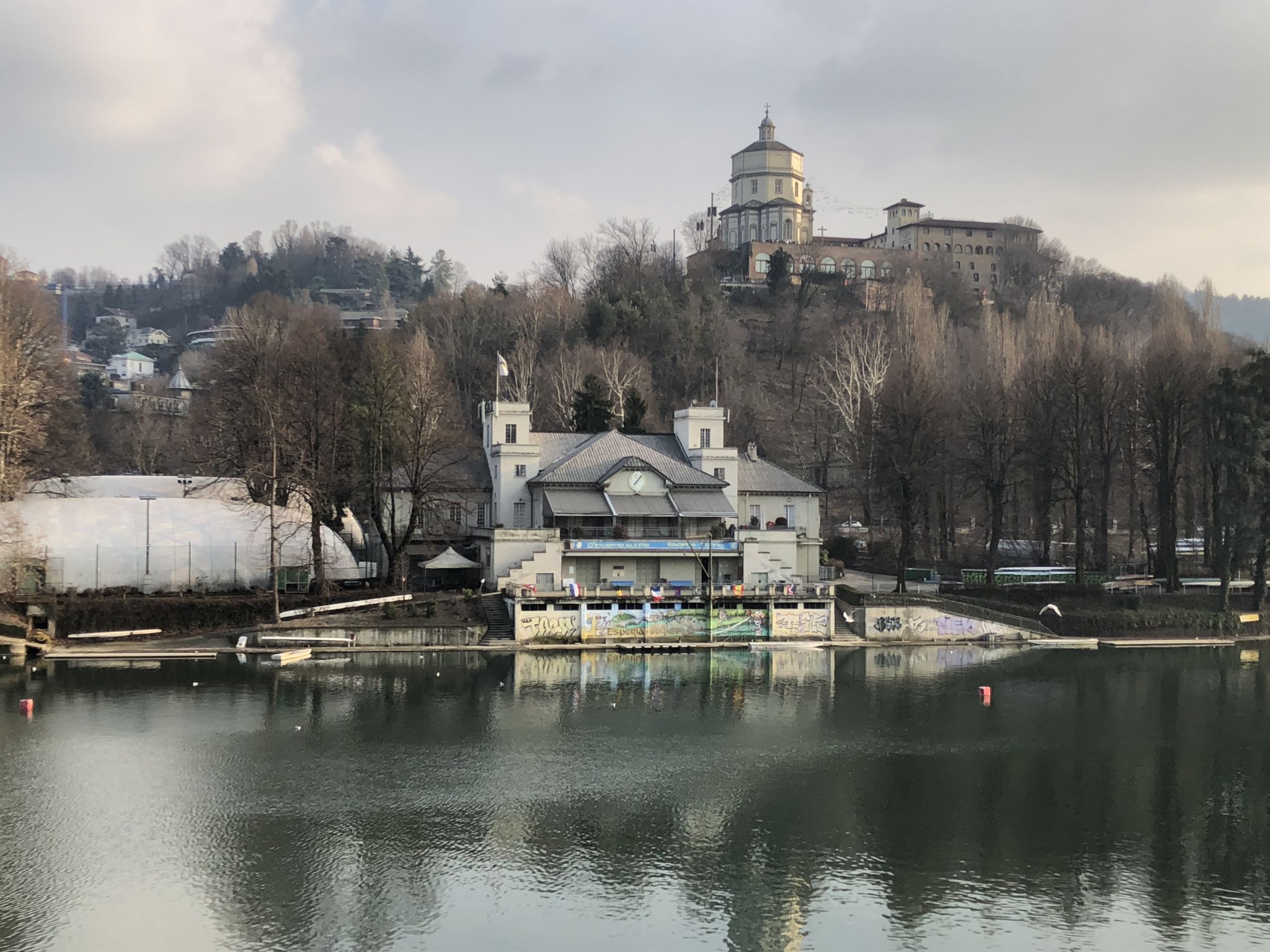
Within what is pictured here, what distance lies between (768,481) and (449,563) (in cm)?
1634

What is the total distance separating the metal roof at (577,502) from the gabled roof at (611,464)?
384mm

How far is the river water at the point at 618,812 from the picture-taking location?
2041cm

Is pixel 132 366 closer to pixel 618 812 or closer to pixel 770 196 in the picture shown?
pixel 770 196

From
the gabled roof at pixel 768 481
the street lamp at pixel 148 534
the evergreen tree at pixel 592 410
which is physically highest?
the evergreen tree at pixel 592 410

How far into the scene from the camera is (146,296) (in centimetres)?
18825

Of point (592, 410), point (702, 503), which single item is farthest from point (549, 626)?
point (592, 410)

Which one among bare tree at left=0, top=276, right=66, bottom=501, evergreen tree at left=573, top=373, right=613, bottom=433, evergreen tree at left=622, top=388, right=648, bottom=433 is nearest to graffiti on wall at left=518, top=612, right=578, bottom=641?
evergreen tree at left=573, top=373, right=613, bottom=433

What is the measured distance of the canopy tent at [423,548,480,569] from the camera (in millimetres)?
50656

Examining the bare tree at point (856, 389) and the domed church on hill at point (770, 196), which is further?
the domed church on hill at point (770, 196)

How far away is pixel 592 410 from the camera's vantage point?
60781 mm

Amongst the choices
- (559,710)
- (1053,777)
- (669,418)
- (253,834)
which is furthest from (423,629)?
(669,418)

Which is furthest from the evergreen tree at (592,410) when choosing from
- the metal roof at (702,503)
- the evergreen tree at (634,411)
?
the metal roof at (702,503)

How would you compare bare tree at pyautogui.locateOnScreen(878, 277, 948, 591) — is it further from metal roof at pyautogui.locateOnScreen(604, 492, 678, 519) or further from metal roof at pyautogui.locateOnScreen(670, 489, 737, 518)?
metal roof at pyautogui.locateOnScreen(604, 492, 678, 519)

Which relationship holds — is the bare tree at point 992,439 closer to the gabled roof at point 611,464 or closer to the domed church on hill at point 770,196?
the gabled roof at point 611,464
